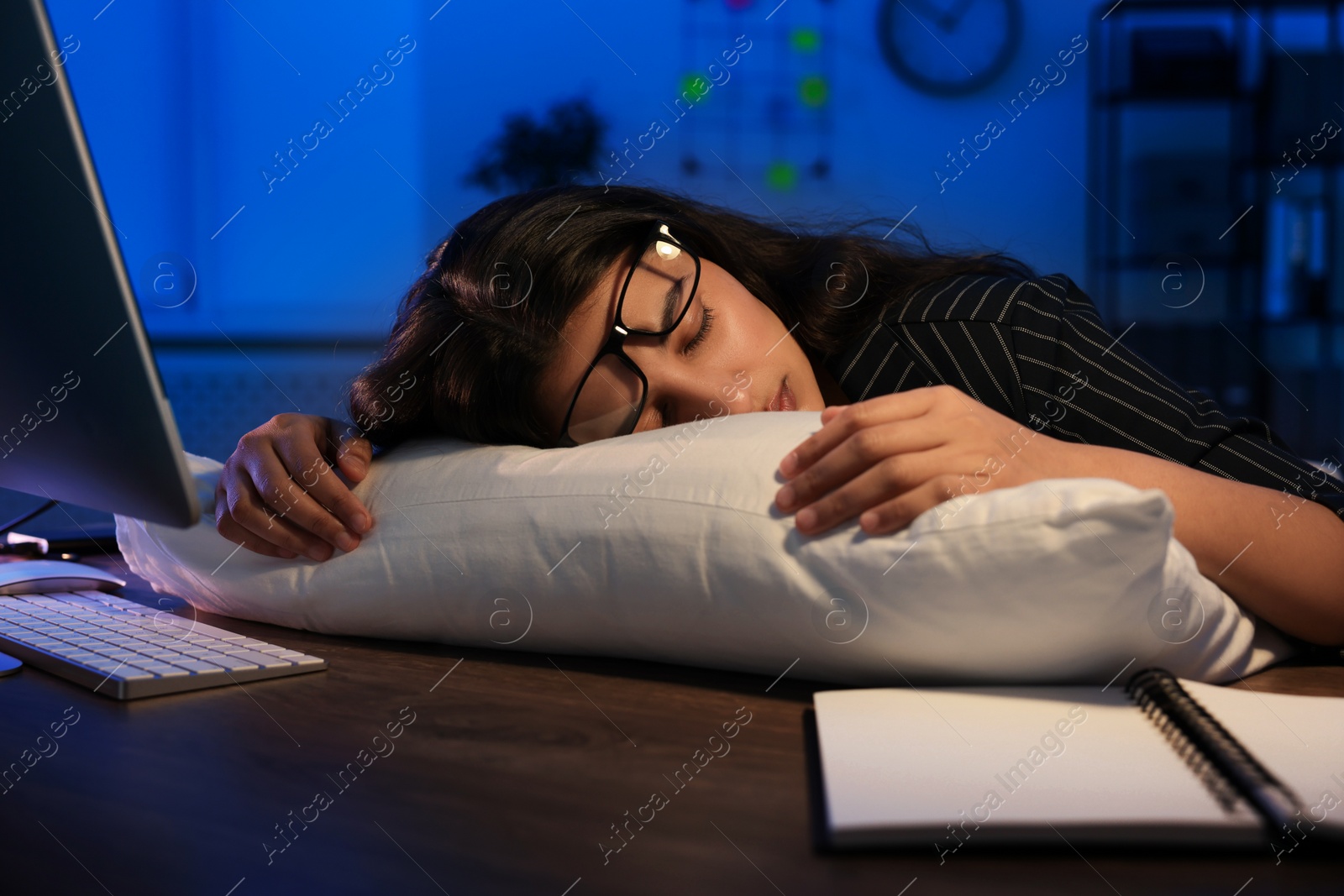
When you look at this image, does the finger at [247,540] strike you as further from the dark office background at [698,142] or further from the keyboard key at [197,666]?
the dark office background at [698,142]

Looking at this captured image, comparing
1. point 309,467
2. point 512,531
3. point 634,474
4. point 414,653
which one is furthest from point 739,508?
point 309,467

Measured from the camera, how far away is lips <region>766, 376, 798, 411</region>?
3.68ft

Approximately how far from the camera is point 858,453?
0.65m

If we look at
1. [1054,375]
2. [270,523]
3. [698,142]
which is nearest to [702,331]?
[1054,375]

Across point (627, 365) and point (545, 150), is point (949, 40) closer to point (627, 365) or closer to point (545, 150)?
point (545, 150)

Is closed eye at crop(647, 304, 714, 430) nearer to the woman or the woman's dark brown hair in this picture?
the woman

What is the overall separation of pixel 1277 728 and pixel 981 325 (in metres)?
0.62

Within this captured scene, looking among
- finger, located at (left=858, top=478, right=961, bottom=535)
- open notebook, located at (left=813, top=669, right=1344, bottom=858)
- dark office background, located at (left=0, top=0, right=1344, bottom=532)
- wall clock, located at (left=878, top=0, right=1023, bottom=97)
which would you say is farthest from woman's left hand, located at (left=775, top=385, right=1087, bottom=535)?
wall clock, located at (left=878, top=0, right=1023, bottom=97)

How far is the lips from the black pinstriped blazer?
6 cm

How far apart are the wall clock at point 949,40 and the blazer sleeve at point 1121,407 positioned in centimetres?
257

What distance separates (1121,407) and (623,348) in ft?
1.64

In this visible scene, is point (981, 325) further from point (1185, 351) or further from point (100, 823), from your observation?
point (1185, 351)

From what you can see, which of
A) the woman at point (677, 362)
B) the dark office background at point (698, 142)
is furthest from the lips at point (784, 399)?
the dark office background at point (698, 142)

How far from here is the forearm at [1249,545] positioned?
2.31 ft
